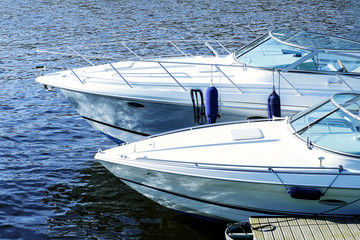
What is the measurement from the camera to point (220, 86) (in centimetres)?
1042

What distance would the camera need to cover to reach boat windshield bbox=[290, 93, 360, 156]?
737 centimetres

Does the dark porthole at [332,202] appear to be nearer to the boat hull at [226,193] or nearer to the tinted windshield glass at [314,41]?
the boat hull at [226,193]

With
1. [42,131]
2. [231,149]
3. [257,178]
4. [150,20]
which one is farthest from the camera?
[150,20]

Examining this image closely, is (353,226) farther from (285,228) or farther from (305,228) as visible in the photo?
(285,228)

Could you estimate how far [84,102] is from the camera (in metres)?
10.8

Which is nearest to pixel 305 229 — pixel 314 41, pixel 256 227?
pixel 256 227

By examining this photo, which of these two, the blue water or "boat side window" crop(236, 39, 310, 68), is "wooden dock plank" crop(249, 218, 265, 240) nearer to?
the blue water

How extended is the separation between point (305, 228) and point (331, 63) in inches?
171

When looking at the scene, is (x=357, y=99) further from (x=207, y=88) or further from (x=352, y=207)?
(x=207, y=88)

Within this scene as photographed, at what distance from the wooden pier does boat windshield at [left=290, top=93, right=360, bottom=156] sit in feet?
2.97

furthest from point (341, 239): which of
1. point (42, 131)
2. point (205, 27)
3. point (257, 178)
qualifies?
point (205, 27)

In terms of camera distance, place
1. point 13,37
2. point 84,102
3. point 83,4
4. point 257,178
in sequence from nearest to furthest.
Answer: point 257,178 → point 84,102 → point 13,37 → point 83,4

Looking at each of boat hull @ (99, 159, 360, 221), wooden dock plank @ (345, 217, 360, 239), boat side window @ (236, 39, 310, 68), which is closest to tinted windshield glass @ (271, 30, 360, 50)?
boat side window @ (236, 39, 310, 68)

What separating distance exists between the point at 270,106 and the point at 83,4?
25662 mm
